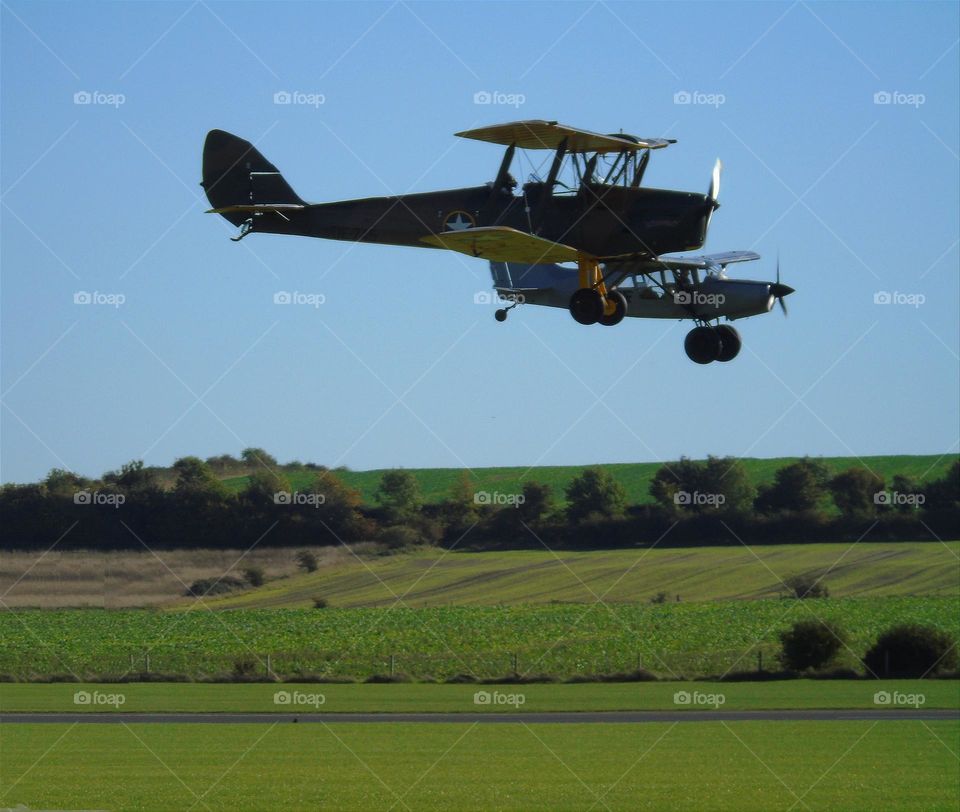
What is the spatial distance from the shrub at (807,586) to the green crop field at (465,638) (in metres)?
0.72

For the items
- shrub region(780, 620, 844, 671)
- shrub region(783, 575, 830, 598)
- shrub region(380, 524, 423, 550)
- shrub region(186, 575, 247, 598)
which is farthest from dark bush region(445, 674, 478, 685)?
shrub region(783, 575, 830, 598)

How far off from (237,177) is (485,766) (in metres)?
25.0

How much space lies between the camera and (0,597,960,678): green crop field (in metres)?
62.6

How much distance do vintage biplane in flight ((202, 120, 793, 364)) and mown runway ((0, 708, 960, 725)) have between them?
32.9 metres

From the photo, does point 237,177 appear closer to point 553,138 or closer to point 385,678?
point 553,138

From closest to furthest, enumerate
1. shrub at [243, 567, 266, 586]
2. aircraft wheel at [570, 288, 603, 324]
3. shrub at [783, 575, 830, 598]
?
aircraft wheel at [570, 288, 603, 324] → shrub at [243, 567, 266, 586] → shrub at [783, 575, 830, 598]

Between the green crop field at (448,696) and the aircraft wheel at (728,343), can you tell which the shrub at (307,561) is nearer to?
the green crop field at (448,696)

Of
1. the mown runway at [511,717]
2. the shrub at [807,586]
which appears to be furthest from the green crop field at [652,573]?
the mown runway at [511,717]

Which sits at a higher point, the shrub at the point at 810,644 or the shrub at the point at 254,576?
the shrub at the point at 254,576

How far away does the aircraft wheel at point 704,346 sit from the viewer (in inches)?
902

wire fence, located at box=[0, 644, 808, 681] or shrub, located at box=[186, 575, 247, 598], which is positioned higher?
shrub, located at box=[186, 575, 247, 598]

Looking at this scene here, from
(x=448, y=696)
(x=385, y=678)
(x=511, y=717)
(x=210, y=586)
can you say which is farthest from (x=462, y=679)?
(x=210, y=586)

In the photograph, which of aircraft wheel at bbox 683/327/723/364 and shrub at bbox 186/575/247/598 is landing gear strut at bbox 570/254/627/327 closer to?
aircraft wheel at bbox 683/327/723/364

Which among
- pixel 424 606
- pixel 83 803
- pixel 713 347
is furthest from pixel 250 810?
Answer: pixel 424 606
